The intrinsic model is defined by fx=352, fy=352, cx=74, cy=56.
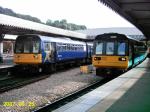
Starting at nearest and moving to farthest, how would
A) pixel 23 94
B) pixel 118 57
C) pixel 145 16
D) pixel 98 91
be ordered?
1. pixel 98 91
2. pixel 23 94
3. pixel 118 57
4. pixel 145 16

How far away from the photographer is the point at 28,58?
23688mm

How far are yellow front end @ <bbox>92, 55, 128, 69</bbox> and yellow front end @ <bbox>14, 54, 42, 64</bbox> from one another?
415 cm

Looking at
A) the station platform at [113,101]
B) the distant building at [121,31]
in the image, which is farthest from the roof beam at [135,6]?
the distant building at [121,31]

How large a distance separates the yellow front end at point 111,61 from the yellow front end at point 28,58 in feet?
13.6

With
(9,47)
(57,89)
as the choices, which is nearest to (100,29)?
(9,47)

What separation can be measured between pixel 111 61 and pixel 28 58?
236 inches

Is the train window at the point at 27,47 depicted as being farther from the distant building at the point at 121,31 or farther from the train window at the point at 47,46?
the distant building at the point at 121,31

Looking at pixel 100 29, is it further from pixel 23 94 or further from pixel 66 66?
pixel 23 94

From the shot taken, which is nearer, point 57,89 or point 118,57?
point 57,89

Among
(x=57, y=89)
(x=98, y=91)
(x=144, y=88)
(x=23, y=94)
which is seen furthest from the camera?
(x=57, y=89)

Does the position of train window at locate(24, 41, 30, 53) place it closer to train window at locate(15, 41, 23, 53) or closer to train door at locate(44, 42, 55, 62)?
train window at locate(15, 41, 23, 53)

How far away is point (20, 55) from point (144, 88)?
12.7 metres

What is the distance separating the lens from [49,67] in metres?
25.5

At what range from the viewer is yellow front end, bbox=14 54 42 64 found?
76.8ft
